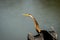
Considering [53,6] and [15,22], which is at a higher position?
[53,6]

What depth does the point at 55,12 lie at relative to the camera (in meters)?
2.51

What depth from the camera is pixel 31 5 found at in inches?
94.4

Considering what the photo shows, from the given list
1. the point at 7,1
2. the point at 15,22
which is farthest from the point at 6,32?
the point at 7,1

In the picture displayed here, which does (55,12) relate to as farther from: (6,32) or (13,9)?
(6,32)

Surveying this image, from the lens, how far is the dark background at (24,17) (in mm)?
2307

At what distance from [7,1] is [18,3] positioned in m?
0.21

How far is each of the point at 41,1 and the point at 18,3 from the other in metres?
0.46

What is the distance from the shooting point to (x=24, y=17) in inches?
92.7

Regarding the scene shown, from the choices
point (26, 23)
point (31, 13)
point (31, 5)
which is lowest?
point (26, 23)

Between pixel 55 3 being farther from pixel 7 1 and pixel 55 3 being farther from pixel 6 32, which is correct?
pixel 6 32

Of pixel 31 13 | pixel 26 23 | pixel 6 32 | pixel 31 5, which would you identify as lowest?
pixel 6 32

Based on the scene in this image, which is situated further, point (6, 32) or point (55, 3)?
point (55, 3)

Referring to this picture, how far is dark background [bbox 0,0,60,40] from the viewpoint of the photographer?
7.57 feet

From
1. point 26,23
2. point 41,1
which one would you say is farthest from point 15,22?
point 41,1
